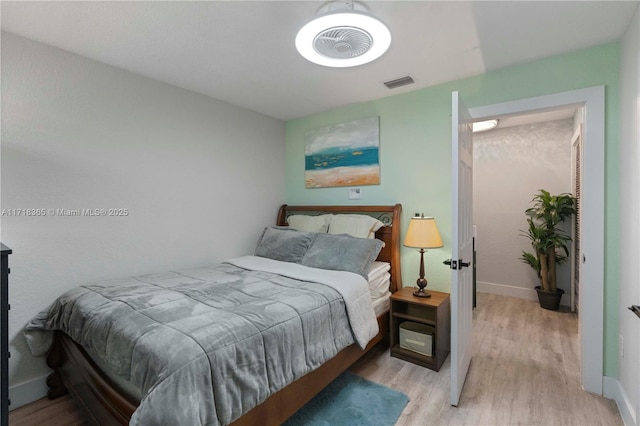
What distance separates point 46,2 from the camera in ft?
5.60

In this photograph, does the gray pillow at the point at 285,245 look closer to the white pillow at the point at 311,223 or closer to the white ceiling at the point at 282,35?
the white pillow at the point at 311,223

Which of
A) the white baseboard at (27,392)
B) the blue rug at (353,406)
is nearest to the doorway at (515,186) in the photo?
the blue rug at (353,406)

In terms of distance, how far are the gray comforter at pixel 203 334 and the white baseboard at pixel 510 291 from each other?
297 cm

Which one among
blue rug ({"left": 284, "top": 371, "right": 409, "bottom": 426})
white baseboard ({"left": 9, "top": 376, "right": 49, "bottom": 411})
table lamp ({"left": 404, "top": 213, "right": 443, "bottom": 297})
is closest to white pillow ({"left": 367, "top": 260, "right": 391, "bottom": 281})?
table lamp ({"left": 404, "top": 213, "right": 443, "bottom": 297})

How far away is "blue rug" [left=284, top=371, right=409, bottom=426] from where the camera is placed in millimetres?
1823

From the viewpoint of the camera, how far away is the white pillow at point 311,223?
132 inches

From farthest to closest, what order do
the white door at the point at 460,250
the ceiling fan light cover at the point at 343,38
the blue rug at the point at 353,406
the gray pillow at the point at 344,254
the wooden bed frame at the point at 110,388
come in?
the gray pillow at the point at 344,254 < the white door at the point at 460,250 < the blue rug at the point at 353,406 < the ceiling fan light cover at the point at 343,38 < the wooden bed frame at the point at 110,388

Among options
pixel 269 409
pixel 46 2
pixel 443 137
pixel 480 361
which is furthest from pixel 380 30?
pixel 480 361

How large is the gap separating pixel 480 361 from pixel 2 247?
3288 mm

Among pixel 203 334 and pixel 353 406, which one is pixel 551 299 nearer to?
pixel 353 406

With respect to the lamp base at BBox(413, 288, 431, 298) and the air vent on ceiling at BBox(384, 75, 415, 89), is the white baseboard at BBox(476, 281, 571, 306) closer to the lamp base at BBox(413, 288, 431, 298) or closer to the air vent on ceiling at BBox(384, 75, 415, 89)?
the lamp base at BBox(413, 288, 431, 298)

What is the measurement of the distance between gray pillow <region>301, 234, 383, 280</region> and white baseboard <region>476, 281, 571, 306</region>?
2.72 meters

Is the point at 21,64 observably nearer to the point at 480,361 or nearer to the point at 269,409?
the point at 269,409

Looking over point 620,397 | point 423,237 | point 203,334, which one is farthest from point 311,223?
point 620,397
